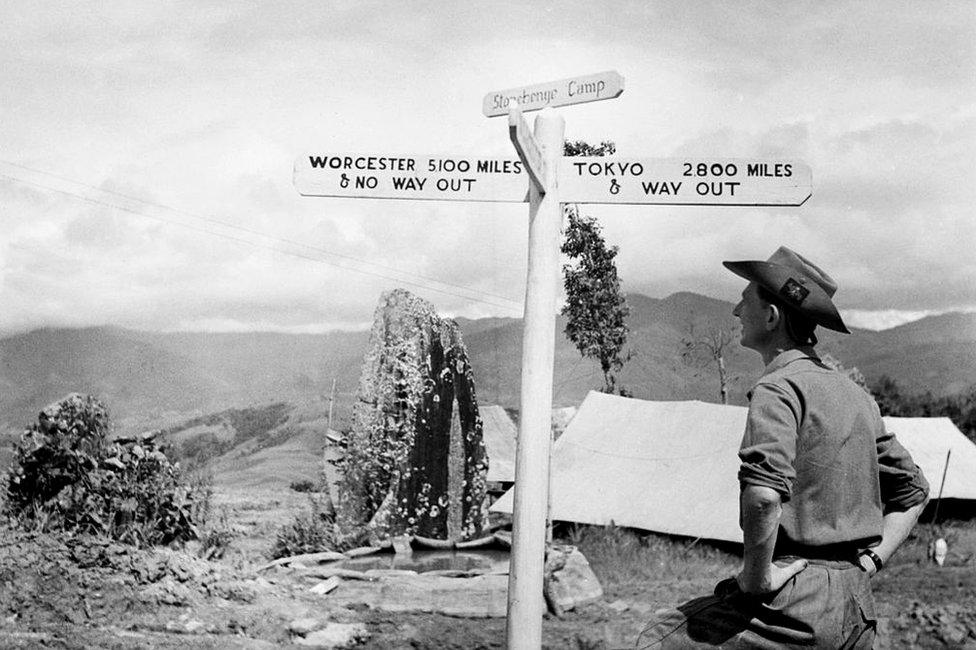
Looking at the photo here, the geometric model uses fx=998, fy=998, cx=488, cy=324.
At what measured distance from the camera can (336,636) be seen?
223 inches

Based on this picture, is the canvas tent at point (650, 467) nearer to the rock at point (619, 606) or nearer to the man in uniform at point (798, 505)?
the rock at point (619, 606)

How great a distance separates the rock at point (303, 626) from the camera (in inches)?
224

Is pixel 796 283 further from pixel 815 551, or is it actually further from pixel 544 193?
pixel 544 193

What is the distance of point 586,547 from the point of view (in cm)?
852

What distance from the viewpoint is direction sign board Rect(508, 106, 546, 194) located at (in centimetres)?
280

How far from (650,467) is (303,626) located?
4361mm

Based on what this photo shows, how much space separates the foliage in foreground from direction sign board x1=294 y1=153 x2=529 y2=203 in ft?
13.3

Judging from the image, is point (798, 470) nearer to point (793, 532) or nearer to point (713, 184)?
point (793, 532)

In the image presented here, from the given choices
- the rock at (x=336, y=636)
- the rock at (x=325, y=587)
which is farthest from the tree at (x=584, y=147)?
the rock at (x=336, y=636)

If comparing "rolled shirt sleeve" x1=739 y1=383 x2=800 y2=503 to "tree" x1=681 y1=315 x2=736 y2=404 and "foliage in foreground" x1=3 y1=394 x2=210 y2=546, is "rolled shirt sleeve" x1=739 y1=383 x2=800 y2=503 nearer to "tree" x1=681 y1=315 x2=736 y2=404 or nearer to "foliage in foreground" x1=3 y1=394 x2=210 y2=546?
"foliage in foreground" x1=3 y1=394 x2=210 y2=546

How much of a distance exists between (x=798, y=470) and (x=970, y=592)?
728cm

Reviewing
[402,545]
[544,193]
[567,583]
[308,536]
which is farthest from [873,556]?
[308,536]

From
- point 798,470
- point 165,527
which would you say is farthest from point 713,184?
point 165,527

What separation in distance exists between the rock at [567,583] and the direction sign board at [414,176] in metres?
3.67
